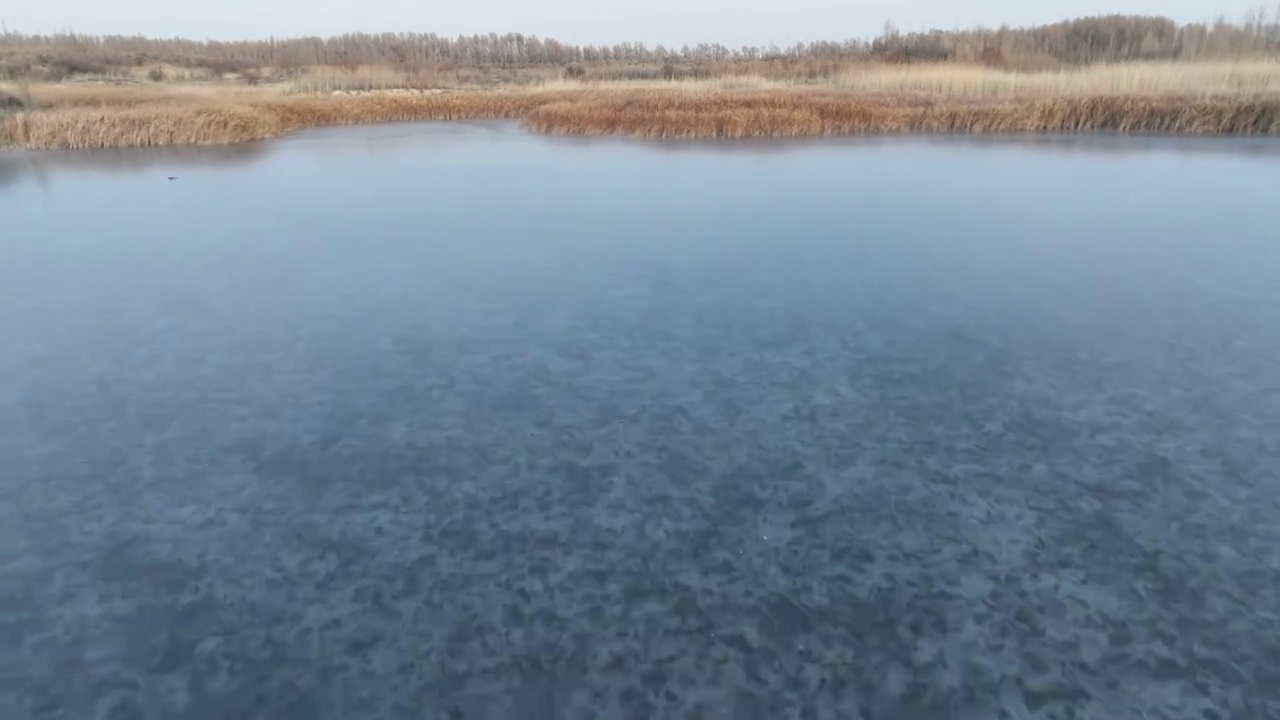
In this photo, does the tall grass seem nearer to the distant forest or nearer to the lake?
the distant forest

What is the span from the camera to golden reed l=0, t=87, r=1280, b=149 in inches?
566

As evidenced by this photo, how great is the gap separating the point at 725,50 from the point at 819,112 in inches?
1221

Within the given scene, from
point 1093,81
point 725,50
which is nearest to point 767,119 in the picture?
point 1093,81

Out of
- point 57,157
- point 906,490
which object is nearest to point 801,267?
point 906,490

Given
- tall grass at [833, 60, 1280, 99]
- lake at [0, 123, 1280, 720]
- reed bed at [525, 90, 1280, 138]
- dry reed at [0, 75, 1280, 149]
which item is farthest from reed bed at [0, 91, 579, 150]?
tall grass at [833, 60, 1280, 99]

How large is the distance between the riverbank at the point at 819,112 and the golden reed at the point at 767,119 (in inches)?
0.7

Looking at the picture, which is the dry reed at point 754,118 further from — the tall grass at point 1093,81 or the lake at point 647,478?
the lake at point 647,478

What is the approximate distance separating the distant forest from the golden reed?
8.71 meters

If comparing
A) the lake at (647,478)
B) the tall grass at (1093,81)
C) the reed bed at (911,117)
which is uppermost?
the tall grass at (1093,81)

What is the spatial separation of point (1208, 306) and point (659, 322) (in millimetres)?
3521

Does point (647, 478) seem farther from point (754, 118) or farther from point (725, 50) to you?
point (725, 50)

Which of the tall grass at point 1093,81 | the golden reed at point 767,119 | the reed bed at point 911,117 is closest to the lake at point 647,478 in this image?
the reed bed at point 911,117

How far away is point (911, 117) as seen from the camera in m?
15.9

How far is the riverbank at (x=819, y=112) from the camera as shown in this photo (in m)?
14.7
